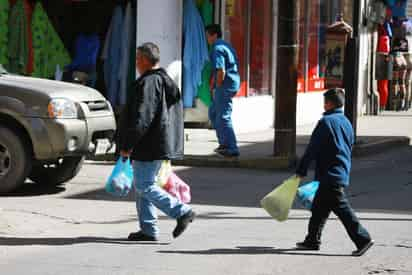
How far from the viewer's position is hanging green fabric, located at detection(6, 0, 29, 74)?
18812mm

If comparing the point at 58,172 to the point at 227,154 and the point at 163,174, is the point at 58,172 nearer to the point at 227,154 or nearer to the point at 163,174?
the point at 227,154

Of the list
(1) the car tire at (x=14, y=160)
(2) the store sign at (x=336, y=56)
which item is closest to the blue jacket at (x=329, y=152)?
(1) the car tire at (x=14, y=160)

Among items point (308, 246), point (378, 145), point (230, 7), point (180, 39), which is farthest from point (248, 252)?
point (230, 7)

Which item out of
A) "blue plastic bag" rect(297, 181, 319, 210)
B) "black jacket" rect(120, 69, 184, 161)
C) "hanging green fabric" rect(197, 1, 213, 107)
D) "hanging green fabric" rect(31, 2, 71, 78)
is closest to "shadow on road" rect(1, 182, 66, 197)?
"black jacket" rect(120, 69, 184, 161)

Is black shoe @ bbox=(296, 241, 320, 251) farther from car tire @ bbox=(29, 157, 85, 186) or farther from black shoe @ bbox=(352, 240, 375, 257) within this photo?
car tire @ bbox=(29, 157, 85, 186)

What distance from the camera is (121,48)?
19.4 metres

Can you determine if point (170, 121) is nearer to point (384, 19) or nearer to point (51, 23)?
point (51, 23)

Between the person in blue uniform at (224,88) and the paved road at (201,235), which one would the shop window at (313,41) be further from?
the paved road at (201,235)

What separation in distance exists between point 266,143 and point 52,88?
688 cm

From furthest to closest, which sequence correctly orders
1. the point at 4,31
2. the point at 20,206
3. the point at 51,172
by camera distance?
the point at 4,31, the point at 51,172, the point at 20,206

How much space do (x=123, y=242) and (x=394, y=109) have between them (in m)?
20.5

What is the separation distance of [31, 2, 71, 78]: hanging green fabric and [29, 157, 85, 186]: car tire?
19.0 feet

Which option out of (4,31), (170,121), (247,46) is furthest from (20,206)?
(247,46)

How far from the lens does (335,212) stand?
9.34 meters
